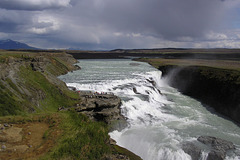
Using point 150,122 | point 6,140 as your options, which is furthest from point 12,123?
point 150,122

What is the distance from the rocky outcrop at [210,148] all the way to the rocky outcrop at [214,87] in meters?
11.0

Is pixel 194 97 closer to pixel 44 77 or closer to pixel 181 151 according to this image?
pixel 181 151

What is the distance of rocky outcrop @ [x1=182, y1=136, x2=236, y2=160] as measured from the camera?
1587cm

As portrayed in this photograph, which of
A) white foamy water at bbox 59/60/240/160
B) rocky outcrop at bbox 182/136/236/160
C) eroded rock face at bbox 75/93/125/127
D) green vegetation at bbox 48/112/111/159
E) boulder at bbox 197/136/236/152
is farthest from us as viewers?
eroded rock face at bbox 75/93/125/127

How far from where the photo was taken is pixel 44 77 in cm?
2558

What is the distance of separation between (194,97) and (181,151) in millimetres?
24538

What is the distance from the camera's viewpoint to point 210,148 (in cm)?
1702

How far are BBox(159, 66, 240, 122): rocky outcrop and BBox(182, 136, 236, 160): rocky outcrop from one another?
11027mm

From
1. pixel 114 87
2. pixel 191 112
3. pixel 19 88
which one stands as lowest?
pixel 191 112

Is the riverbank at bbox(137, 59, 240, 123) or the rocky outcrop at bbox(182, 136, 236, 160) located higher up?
the riverbank at bbox(137, 59, 240, 123)

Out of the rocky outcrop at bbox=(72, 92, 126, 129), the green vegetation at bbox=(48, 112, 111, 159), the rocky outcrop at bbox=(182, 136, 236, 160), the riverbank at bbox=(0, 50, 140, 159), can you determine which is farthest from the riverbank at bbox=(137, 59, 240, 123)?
the green vegetation at bbox=(48, 112, 111, 159)

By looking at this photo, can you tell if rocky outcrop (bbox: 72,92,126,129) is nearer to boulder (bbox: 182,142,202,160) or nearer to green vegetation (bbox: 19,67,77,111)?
green vegetation (bbox: 19,67,77,111)

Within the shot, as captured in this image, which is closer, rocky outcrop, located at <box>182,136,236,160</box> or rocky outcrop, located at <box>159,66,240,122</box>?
rocky outcrop, located at <box>182,136,236,160</box>

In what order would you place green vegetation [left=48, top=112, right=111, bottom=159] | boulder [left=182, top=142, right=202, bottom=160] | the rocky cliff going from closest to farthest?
green vegetation [left=48, top=112, right=111, bottom=159], boulder [left=182, top=142, right=202, bottom=160], the rocky cliff
